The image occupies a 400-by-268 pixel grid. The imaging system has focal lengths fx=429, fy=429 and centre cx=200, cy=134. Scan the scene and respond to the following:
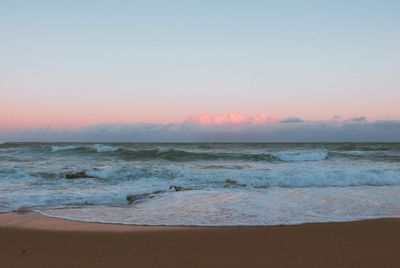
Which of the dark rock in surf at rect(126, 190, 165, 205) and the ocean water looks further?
the dark rock in surf at rect(126, 190, 165, 205)

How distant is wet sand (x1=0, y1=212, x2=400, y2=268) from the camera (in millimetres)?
4766

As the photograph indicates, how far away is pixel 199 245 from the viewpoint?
554cm

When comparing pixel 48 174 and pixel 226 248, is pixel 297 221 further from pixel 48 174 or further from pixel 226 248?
pixel 48 174

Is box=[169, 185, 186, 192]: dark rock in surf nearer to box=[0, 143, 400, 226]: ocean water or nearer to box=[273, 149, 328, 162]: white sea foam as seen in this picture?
box=[0, 143, 400, 226]: ocean water

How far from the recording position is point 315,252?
5105 mm

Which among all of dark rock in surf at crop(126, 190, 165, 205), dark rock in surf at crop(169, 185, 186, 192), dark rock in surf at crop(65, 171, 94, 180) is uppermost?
dark rock in surf at crop(65, 171, 94, 180)

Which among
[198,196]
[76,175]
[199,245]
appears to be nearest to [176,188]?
[198,196]

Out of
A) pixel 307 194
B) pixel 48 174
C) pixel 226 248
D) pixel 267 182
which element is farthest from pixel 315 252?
pixel 48 174

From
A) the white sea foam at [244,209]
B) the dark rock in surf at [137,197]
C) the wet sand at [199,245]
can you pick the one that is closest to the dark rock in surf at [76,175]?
the dark rock in surf at [137,197]

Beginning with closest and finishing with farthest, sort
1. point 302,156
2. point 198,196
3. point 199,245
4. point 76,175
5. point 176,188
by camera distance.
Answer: point 199,245
point 198,196
point 176,188
point 76,175
point 302,156

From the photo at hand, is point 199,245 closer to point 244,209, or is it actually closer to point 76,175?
point 244,209

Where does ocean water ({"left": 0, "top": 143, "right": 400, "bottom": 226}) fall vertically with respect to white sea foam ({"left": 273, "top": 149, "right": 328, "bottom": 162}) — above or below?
below

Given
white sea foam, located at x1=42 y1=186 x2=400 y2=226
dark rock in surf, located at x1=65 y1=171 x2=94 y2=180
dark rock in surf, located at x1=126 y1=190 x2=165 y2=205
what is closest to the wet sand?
white sea foam, located at x1=42 y1=186 x2=400 y2=226

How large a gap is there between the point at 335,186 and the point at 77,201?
784cm
